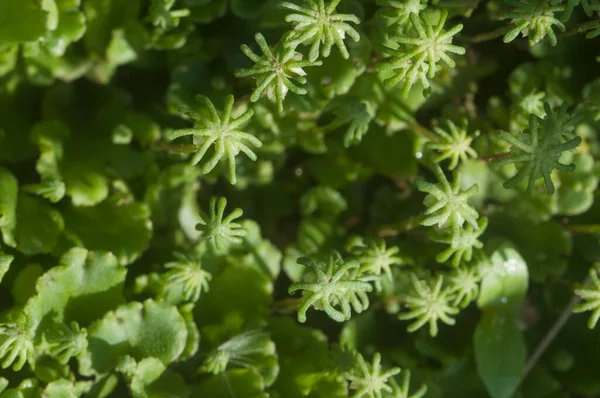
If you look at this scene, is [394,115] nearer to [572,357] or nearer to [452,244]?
[452,244]

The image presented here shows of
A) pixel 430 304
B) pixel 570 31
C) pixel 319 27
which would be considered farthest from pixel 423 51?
pixel 430 304

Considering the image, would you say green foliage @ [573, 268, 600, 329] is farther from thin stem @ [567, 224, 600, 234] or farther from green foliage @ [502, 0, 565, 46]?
green foliage @ [502, 0, 565, 46]

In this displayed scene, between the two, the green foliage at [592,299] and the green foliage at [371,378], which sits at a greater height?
the green foliage at [592,299]

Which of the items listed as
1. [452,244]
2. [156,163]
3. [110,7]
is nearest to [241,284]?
[156,163]

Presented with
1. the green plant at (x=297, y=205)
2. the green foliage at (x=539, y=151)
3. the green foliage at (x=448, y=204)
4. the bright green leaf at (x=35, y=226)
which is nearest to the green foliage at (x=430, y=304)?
the green plant at (x=297, y=205)

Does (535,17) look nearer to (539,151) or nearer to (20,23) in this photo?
(539,151)

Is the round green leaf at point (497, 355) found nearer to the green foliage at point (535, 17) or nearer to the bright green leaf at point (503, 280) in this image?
the bright green leaf at point (503, 280)

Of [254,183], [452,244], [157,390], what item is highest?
[452,244]

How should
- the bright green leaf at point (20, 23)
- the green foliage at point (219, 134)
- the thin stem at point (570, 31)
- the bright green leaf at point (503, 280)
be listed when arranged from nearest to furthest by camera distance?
the green foliage at point (219, 134), the thin stem at point (570, 31), the bright green leaf at point (20, 23), the bright green leaf at point (503, 280)
